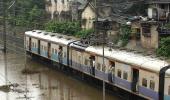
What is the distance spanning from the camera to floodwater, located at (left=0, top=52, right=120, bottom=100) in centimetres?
2350

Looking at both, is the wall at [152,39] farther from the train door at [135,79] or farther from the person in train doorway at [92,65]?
the train door at [135,79]

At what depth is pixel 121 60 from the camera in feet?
71.3

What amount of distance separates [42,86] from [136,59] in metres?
7.74

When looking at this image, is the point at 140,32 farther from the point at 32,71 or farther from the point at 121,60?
the point at 121,60

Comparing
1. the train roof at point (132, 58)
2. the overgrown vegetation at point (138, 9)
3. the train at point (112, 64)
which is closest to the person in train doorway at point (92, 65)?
the train at point (112, 64)

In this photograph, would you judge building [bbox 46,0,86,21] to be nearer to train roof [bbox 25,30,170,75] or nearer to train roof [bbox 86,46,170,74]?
train roof [bbox 25,30,170,75]

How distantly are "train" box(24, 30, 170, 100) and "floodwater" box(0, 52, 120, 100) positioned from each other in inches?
33.4

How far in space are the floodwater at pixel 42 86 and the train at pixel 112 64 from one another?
848 millimetres

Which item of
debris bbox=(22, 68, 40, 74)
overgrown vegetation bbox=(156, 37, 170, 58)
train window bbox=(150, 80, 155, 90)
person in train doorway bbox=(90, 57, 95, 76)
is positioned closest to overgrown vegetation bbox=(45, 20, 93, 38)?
debris bbox=(22, 68, 40, 74)

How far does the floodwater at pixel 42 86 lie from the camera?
2350 cm

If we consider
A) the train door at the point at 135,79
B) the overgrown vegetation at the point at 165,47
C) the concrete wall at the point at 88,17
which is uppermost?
the concrete wall at the point at 88,17

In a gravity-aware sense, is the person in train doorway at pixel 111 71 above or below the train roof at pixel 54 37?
below

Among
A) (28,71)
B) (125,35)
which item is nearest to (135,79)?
(28,71)

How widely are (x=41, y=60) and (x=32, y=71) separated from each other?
422 centimetres
